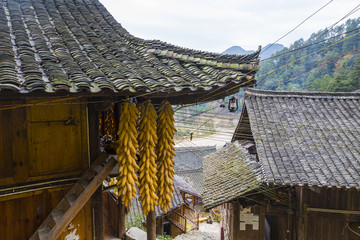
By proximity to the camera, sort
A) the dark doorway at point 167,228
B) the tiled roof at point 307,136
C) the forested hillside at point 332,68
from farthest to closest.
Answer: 1. the forested hillside at point 332,68
2. the dark doorway at point 167,228
3. the tiled roof at point 307,136

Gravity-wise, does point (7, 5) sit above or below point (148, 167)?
above

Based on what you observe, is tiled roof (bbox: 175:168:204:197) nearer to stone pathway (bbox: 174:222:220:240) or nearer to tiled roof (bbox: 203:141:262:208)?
stone pathway (bbox: 174:222:220:240)

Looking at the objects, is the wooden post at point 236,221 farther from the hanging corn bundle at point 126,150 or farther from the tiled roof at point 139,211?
the tiled roof at point 139,211

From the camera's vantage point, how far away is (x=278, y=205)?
32.1 ft

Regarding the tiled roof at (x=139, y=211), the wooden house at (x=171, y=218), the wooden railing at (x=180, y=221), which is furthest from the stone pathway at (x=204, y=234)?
the tiled roof at (x=139, y=211)

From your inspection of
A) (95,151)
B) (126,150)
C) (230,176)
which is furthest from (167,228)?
(126,150)

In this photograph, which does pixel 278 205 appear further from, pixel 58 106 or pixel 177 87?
pixel 58 106

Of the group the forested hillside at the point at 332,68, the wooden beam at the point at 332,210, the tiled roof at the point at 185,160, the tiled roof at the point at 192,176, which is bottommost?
the tiled roof at the point at 192,176

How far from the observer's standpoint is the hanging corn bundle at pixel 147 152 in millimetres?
4387

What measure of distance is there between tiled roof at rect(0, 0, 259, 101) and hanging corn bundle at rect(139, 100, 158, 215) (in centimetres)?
64

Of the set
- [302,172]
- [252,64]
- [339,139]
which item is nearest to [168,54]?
[252,64]

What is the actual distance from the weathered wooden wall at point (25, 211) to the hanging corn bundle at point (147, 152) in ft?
5.02

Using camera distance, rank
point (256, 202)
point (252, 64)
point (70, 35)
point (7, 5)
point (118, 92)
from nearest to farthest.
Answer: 1. point (118, 92)
2. point (252, 64)
3. point (70, 35)
4. point (7, 5)
5. point (256, 202)

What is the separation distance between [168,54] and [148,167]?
2153 mm
